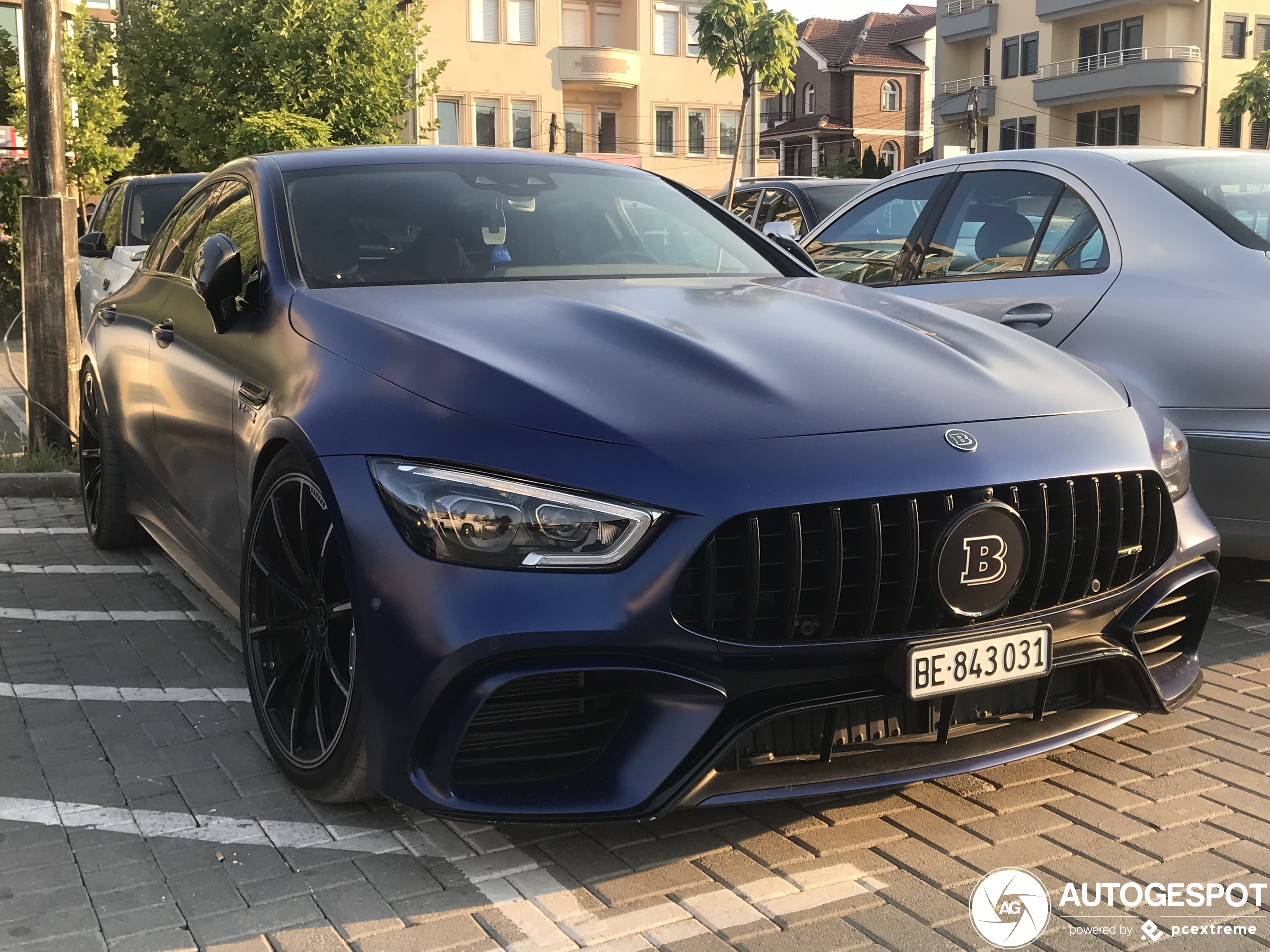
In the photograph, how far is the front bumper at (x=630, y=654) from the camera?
8.68 ft

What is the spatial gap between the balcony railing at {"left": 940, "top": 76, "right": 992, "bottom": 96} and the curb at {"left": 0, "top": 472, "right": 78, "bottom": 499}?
53868 millimetres

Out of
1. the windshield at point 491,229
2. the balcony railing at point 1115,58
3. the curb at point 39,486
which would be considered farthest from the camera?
the balcony railing at point 1115,58

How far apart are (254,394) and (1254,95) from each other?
48309 mm

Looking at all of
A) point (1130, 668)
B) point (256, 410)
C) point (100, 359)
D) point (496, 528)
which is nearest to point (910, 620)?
point (1130, 668)

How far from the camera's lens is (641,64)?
46.8m

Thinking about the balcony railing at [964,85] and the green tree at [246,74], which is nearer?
the green tree at [246,74]

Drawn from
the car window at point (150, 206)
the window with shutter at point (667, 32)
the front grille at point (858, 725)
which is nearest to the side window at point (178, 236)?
the front grille at point (858, 725)

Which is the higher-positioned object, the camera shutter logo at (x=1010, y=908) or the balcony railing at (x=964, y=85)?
the balcony railing at (x=964, y=85)

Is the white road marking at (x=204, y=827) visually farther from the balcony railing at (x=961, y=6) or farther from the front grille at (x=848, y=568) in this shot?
the balcony railing at (x=961, y=6)

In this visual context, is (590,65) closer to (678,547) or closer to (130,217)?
(130,217)

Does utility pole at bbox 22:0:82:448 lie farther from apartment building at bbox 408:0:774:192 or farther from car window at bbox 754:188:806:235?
apartment building at bbox 408:0:774:192

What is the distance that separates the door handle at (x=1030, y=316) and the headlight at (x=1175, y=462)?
1452mm

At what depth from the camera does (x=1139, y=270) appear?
15.2ft

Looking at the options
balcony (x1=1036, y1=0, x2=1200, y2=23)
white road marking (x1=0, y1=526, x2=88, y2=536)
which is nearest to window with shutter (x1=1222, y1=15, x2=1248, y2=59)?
balcony (x1=1036, y1=0, x2=1200, y2=23)
